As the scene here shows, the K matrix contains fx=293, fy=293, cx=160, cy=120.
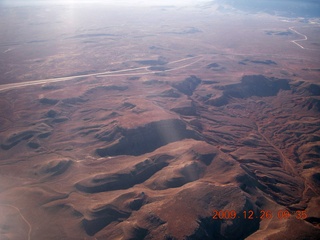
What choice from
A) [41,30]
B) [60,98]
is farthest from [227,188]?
[41,30]
